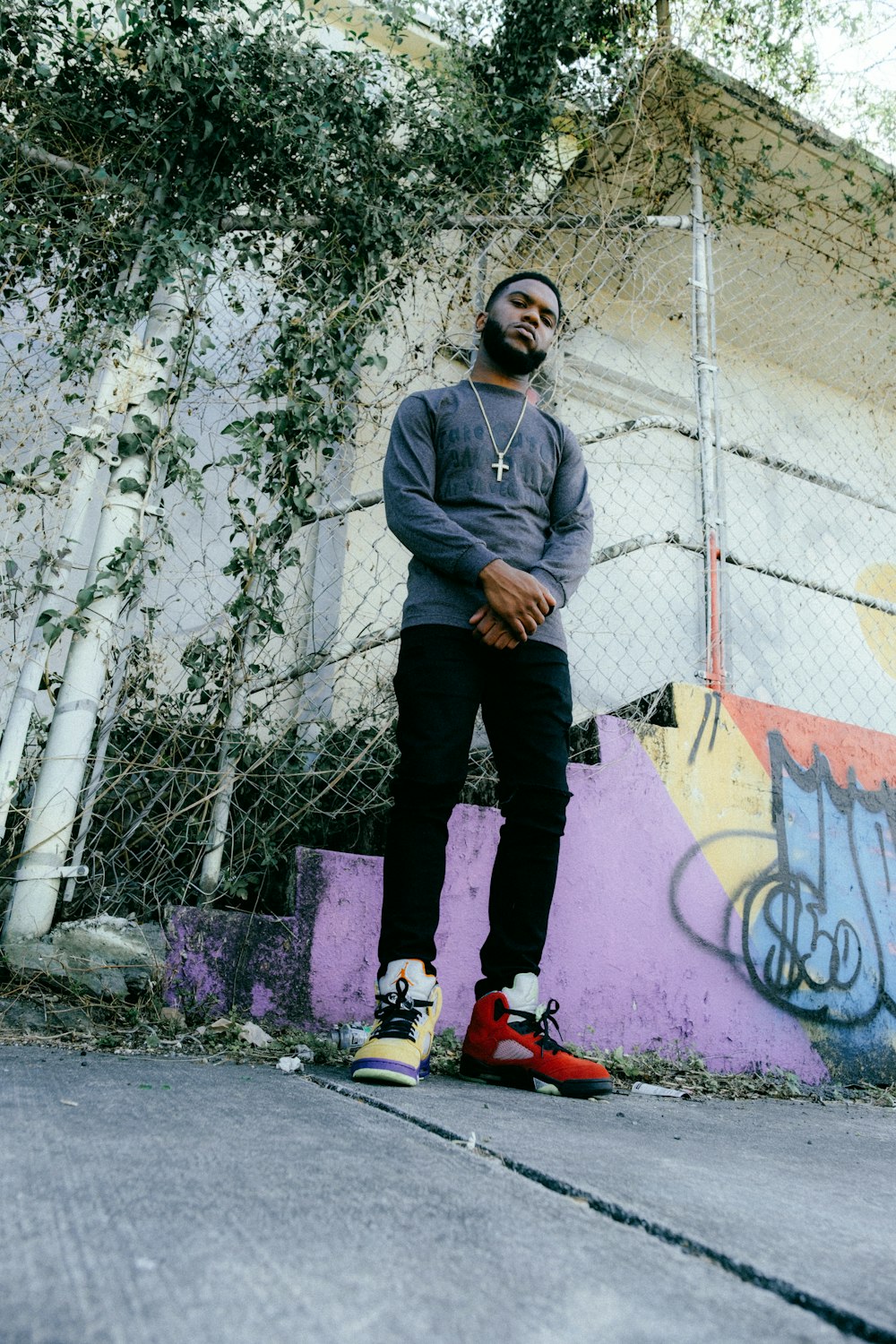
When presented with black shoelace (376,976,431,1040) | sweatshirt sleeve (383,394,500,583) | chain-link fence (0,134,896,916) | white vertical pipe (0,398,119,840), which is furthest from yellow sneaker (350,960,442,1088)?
white vertical pipe (0,398,119,840)

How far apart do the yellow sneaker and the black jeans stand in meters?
0.04

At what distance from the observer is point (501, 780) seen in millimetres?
2354

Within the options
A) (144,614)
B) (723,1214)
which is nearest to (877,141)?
(144,614)

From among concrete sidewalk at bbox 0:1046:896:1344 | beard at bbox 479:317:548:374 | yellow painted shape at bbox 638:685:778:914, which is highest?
beard at bbox 479:317:548:374

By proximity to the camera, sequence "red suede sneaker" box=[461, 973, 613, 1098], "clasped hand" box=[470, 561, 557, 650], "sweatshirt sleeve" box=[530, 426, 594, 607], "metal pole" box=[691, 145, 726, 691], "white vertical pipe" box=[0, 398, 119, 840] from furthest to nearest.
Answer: "metal pole" box=[691, 145, 726, 691] → "white vertical pipe" box=[0, 398, 119, 840] → "sweatshirt sleeve" box=[530, 426, 594, 607] → "clasped hand" box=[470, 561, 557, 650] → "red suede sneaker" box=[461, 973, 613, 1098]

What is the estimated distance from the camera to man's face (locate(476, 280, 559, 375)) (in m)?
2.58

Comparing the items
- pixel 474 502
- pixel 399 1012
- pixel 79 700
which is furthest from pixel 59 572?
pixel 399 1012

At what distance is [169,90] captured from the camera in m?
2.98

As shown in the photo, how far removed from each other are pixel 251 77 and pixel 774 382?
377 centimetres

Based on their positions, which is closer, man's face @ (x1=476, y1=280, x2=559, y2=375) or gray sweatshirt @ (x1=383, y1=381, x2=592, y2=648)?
gray sweatshirt @ (x1=383, y1=381, x2=592, y2=648)

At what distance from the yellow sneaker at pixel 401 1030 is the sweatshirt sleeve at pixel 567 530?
994 mm

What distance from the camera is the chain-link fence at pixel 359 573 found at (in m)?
2.63

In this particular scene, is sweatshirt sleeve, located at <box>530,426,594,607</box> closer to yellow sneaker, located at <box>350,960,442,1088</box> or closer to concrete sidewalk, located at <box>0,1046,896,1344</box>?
yellow sneaker, located at <box>350,960,442,1088</box>

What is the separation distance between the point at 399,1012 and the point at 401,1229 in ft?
3.69
